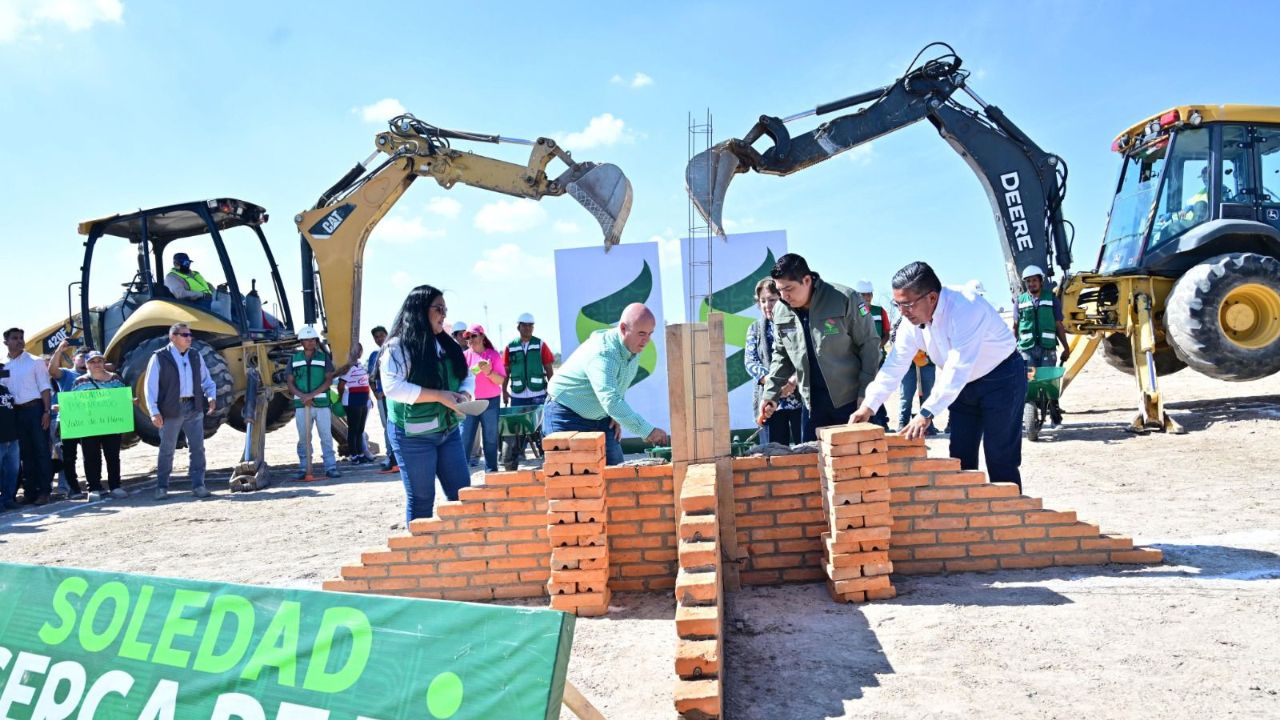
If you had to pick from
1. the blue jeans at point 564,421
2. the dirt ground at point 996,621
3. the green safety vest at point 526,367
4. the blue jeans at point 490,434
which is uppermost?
the green safety vest at point 526,367

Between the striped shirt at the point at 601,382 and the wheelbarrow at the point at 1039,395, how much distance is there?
18.8ft

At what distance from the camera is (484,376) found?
8664mm

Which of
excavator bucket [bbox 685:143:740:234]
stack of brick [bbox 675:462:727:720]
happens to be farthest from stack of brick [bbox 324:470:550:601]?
excavator bucket [bbox 685:143:740:234]

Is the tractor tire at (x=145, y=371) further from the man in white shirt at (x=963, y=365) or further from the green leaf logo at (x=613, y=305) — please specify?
the man in white shirt at (x=963, y=365)

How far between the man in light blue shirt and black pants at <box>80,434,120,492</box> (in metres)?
0.74

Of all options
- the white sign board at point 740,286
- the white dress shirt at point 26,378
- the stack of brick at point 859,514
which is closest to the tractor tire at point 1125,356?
the white sign board at point 740,286

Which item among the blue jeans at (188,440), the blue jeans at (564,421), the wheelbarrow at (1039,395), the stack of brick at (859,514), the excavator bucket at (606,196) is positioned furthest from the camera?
the excavator bucket at (606,196)

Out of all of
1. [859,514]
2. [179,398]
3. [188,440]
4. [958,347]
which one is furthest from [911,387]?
[188,440]

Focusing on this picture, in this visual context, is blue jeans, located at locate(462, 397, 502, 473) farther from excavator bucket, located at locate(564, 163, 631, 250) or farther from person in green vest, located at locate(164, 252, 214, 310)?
person in green vest, located at locate(164, 252, 214, 310)

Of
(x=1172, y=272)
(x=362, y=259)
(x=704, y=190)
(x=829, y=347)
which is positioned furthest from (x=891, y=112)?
(x=362, y=259)

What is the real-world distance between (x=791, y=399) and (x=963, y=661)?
2.79 meters

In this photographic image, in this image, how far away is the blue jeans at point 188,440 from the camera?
27.9 feet

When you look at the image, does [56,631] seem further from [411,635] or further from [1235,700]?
[1235,700]

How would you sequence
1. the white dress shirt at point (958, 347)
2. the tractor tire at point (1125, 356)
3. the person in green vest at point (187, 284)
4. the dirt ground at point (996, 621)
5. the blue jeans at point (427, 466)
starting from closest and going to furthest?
1. the dirt ground at point (996, 621)
2. the white dress shirt at point (958, 347)
3. the blue jeans at point (427, 466)
4. the person in green vest at point (187, 284)
5. the tractor tire at point (1125, 356)
